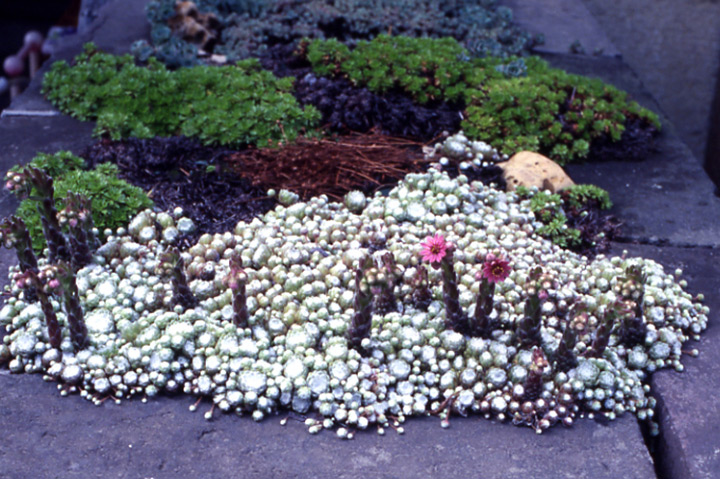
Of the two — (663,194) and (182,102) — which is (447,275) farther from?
(182,102)

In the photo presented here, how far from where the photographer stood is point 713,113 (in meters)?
7.71

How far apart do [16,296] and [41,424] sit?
2.70 feet

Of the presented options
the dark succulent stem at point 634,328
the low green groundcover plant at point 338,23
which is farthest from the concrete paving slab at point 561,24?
the dark succulent stem at point 634,328

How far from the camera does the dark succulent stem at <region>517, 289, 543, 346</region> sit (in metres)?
2.87

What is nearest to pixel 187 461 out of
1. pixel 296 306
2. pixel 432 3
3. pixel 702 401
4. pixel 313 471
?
pixel 313 471

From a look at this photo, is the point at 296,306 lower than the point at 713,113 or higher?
higher

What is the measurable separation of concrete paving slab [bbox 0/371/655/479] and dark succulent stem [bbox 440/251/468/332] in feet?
1.45

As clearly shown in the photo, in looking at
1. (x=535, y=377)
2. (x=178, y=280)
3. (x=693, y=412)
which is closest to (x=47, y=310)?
(x=178, y=280)

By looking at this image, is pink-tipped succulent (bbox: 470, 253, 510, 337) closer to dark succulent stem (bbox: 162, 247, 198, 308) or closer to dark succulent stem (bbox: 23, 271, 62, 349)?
dark succulent stem (bbox: 162, 247, 198, 308)

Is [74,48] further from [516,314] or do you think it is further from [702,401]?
[702,401]

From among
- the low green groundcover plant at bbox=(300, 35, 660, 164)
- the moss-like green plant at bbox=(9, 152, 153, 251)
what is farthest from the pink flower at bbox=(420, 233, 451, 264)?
the low green groundcover plant at bbox=(300, 35, 660, 164)

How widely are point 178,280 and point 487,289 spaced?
1364 millimetres

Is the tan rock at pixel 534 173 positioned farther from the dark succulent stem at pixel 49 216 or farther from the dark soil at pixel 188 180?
the dark succulent stem at pixel 49 216

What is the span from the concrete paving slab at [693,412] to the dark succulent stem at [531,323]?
1.84 ft
